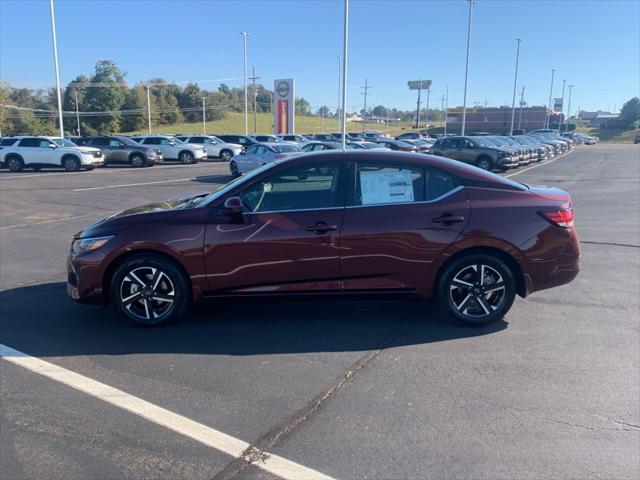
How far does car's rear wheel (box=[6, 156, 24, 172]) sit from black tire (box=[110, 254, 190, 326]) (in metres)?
25.0

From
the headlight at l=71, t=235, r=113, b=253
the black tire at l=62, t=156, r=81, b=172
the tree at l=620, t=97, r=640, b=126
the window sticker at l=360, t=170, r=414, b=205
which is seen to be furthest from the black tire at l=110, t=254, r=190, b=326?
the tree at l=620, t=97, r=640, b=126

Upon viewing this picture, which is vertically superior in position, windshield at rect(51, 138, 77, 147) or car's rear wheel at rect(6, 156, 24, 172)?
windshield at rect(51, 138, 77, 147)

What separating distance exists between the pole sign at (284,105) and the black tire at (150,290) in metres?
Result: 42.4

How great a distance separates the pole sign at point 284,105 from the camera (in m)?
46.2

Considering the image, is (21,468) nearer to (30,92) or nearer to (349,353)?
(349,353)

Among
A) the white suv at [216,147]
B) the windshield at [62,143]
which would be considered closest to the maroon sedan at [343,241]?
the windshield at [62,143]

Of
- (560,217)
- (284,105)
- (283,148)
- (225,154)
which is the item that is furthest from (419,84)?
(560,217)

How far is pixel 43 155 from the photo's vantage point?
85.7ft

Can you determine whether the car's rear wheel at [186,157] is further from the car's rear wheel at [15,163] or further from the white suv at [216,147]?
the car's rear wheel at [15,163]

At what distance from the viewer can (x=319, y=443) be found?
3.18 metres

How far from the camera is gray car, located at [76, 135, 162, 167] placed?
30766 mm

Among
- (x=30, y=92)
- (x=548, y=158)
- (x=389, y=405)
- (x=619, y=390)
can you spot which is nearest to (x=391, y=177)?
(x=389, y=405)

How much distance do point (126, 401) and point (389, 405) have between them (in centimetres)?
181

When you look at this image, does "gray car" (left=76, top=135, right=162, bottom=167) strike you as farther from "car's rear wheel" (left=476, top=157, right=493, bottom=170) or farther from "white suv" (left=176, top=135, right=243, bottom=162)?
"car's rear wheel" (left=476, top=157, right=493, bottom=170)
